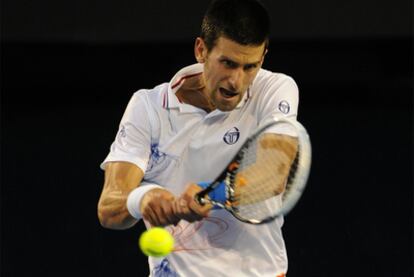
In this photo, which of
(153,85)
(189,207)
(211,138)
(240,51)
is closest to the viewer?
(189,207)

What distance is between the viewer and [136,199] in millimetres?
2424

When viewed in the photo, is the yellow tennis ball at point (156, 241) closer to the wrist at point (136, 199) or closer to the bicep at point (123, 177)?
the wrist at point (136, 199)

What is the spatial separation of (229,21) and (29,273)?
5.80 feet

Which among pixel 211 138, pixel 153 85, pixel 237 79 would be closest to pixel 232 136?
pixel 211 138

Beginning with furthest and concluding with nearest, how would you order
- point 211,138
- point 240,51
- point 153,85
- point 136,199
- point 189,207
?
1. point 153,85
2. point 211,138
3. point 240,51
4. point 136,199
5. point 189,207

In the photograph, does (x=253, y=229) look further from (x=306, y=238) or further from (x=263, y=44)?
(x=306, y=238)

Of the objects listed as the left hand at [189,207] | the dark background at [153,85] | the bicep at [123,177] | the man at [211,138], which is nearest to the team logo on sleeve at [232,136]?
the man at [211,138]

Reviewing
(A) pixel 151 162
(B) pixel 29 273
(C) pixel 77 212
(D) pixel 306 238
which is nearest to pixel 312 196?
(D) pixel 306 238

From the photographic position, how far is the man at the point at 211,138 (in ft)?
8.46

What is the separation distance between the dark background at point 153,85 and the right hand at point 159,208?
1889mm

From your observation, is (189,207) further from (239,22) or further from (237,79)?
(239,22)

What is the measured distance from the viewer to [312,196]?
15.3 feet

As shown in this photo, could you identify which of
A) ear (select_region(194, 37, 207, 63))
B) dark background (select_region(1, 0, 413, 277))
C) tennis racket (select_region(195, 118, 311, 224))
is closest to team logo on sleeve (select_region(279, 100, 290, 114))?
tennis racket (select_region(195, 118, 311, 224))

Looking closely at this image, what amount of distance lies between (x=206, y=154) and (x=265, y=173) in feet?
0.66
